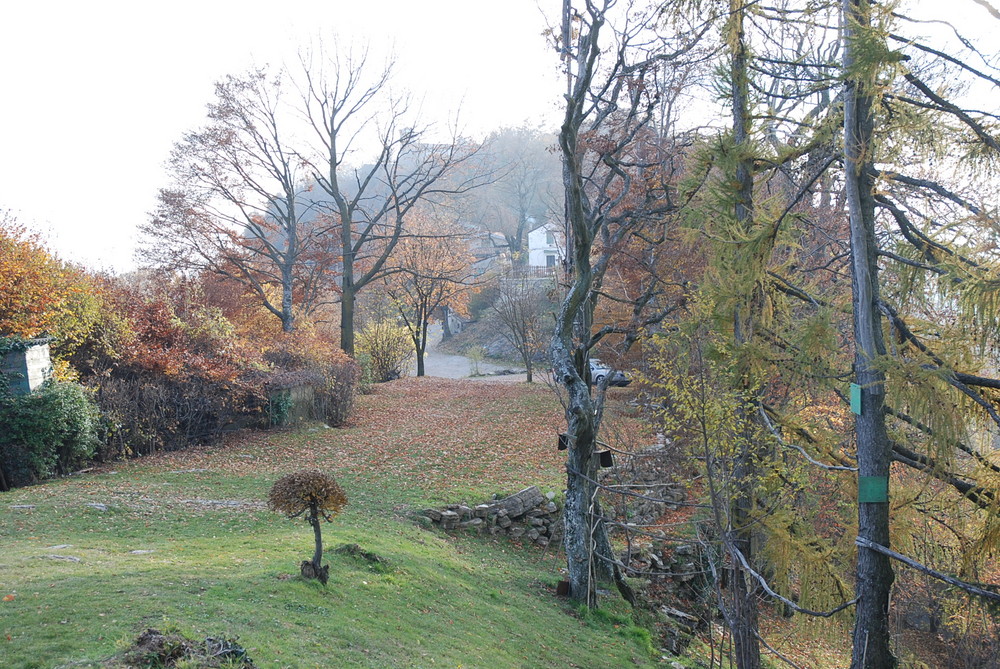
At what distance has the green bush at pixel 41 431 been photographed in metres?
10.1

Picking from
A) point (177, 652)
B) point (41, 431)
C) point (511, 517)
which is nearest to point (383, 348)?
point (41, 431)

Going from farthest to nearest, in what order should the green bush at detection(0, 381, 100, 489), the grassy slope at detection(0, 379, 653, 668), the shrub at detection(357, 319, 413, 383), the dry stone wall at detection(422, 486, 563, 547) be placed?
1. the shrub at detection(357, 319, 413, 383)
2. the dry stone wall at detection(422, 486, 563, 547)
3. the green bush at detection(0, 381, 100, 489)
4. the grassy slope at detection(0, 379, 653, 668)

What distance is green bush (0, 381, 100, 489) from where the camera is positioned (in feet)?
33.0

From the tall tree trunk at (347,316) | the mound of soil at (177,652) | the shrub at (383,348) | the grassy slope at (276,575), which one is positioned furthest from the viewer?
the shrub at (383,348)

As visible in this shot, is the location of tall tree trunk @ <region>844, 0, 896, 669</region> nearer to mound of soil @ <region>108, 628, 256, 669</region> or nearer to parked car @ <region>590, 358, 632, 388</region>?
mound of soil @ <region>108, 628, 256, 669</region>

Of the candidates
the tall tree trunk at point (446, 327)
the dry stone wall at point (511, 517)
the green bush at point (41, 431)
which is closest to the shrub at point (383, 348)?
the green bush at point (41, 431)

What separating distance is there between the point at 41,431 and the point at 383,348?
17.5m

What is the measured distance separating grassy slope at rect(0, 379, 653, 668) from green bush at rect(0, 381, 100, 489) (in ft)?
1.99

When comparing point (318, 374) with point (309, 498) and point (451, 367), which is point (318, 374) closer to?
point (309, 498)

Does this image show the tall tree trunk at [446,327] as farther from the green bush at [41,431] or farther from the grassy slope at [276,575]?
the green bush at [41,431]

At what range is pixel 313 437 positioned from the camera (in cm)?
1516

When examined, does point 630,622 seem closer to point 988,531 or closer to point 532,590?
point 532,590

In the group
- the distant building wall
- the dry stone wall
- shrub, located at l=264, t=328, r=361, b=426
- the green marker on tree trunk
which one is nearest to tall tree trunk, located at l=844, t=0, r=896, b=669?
the green marker on tree trunk

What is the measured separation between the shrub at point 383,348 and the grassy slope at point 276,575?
13.6 meters
